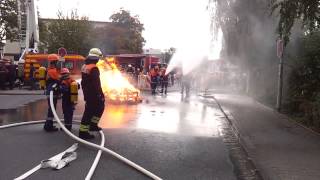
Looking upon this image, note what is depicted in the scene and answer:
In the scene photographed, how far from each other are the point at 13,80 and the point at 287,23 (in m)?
18.2

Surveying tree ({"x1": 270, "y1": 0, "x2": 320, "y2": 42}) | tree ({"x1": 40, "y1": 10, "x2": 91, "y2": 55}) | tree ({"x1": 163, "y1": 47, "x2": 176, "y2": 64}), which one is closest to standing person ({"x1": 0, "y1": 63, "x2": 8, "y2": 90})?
tree ({"x1": 270, "y1": 0, "x2": 320, "y2": 42})

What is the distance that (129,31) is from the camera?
77.9 m

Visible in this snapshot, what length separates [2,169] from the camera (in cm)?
688

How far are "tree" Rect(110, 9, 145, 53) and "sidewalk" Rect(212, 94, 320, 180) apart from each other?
59.4m

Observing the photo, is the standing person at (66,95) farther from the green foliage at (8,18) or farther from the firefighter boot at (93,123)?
the green foliage at (8,18)

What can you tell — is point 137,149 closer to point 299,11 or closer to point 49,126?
point 49,126

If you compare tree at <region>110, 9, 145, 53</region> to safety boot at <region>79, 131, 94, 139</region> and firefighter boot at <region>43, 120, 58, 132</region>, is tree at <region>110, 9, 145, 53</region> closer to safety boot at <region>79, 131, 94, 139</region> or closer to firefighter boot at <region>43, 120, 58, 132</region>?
firefighter boot at <region>43, 120, 58, 132</region>

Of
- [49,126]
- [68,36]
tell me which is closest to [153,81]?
[49,126]

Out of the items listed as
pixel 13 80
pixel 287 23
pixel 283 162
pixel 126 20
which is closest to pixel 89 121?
pixel 283 162

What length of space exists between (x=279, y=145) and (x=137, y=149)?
2925mm

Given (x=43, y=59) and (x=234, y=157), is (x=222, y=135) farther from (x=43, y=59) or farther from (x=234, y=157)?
(x=43, y=59)

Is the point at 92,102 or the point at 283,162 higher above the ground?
the point at 92,102

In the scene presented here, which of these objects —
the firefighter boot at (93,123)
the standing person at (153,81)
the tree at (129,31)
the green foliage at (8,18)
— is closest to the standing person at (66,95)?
the firefighter boot at (93,123)

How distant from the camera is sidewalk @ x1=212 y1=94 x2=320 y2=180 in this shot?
7.37 meters
